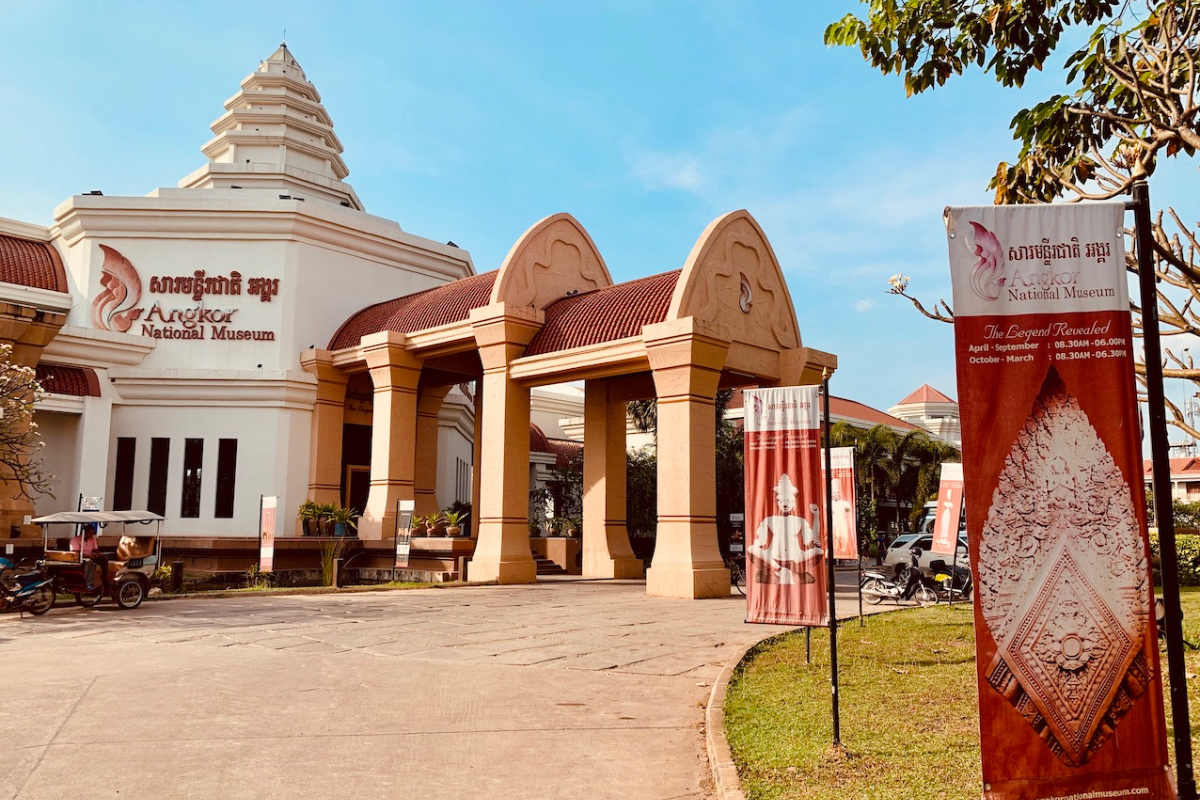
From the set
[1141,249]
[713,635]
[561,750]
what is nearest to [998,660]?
[1141,249]

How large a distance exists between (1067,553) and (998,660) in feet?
1.79

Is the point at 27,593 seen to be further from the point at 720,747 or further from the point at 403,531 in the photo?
the point at 720,747

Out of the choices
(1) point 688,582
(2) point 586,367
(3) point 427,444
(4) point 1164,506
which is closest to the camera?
(4) point 1164,506

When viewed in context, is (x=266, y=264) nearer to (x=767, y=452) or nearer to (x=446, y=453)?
(x=446, y=453)

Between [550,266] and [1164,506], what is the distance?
1719 centimetres

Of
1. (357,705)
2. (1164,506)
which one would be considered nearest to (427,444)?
(357,705)

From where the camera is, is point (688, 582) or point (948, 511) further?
point (688, 582)

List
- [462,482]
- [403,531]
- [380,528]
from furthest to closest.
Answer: [462,482] < [380,528] < [403,531]

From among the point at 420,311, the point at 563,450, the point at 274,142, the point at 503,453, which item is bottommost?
the point at 503,453

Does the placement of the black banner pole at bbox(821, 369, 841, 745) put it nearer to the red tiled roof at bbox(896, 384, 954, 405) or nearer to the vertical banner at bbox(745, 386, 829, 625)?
the vertical banner at bbox(745, 386, 829, 625)

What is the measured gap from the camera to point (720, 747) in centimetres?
566

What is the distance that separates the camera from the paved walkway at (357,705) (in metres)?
5.15

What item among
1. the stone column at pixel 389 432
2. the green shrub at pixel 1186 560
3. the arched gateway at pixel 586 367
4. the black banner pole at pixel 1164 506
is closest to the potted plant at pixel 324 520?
the arched gateway at pixel 586 367

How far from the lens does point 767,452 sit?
7.62 metres
